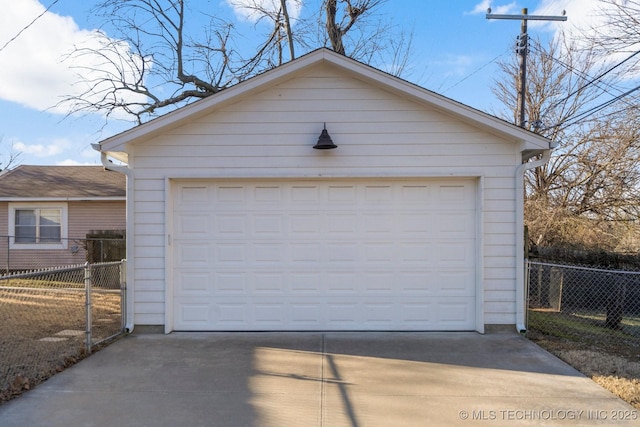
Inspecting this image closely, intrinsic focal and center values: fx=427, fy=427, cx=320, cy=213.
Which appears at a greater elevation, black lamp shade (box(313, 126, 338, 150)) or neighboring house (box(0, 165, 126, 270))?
black lamp shade (box(313, 126, 338, 150))

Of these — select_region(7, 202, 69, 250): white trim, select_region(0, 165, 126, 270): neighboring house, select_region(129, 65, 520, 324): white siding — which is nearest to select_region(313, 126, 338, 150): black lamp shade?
select_region(129, 65, 520, 324): white siding

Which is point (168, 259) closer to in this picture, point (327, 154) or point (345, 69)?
point (327, 154)

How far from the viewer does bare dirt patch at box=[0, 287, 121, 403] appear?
4.52 meters


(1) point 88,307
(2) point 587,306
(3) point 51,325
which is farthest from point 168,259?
(2) point 587,306

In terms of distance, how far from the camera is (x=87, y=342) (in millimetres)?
5266

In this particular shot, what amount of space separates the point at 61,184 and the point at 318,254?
1271 cm

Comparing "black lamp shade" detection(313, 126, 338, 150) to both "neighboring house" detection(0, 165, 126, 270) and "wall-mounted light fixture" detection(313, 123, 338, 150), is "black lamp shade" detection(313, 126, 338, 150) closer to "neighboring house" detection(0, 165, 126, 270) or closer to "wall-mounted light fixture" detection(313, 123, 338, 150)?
"wall-mounted light fixture" detection(313, 123, 338, 150)

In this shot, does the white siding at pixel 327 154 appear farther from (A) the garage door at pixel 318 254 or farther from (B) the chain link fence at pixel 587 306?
(B) the chain link fence at pixel 587 306

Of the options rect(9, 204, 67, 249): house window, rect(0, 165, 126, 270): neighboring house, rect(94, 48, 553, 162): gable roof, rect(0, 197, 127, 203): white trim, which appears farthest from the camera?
rect(9, 204, 67, 249): house window

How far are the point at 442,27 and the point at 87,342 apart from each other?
12.0 metres

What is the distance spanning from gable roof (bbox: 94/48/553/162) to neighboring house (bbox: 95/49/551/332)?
0.15 feet

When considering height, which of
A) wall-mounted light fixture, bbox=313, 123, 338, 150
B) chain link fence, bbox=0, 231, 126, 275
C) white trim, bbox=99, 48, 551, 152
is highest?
white trim, bbox=99, 48, 551, 152

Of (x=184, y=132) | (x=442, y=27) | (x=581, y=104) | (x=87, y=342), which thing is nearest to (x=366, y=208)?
(x=184, y=132)

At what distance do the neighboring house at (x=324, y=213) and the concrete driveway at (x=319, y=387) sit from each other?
0.68m
